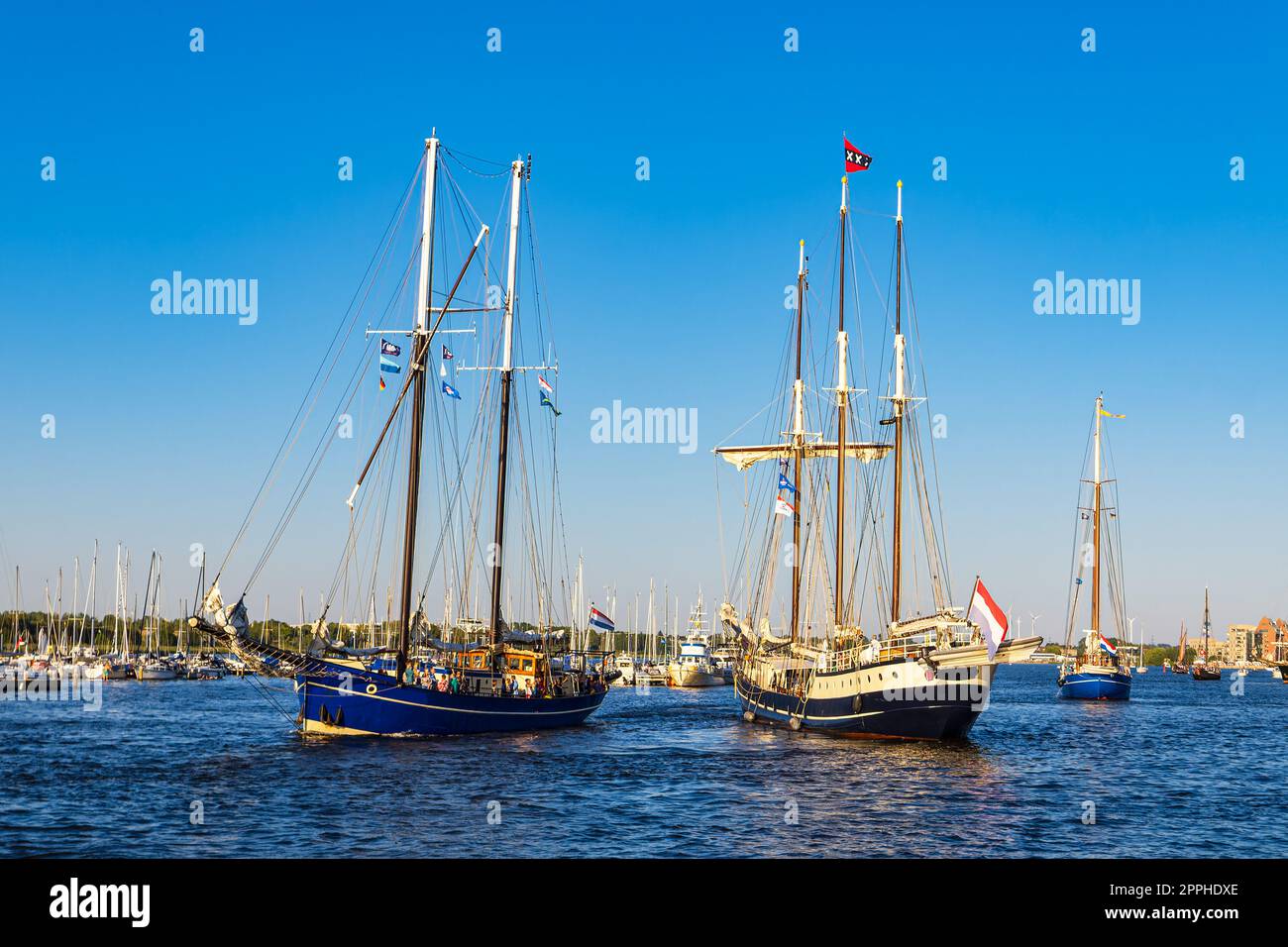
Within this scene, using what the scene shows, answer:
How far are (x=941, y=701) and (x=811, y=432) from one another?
31.8m

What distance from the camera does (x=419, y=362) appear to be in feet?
191

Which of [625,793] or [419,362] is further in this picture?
[419,362]

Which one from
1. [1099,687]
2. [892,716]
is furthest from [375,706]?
[1099,687]

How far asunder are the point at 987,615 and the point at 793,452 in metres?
38.1

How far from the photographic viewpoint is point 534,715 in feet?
209

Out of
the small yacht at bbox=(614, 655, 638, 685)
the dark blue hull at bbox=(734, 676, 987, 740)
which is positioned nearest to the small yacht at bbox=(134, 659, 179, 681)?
the small yacht at bbox=(614, 655, 638, 685)

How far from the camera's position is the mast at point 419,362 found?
56.4 meters

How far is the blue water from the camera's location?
2992 centimetres

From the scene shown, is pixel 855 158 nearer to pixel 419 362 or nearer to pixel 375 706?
pixel 419 362

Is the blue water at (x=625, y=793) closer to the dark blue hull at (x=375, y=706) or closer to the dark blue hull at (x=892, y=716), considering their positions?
the dark blue hull at (x=375, y=706)

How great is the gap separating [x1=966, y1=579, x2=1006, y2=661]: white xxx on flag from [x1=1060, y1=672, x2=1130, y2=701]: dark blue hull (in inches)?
2867

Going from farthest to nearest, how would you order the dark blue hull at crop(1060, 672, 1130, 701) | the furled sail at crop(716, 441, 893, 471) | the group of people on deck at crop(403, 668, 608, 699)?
the dark blue hull at crop(1060, 672, 1130, 701) < the furled sail at crop(716, 441, 893, 471) < the group of people on deck at crop(403, 668, 608, 699)

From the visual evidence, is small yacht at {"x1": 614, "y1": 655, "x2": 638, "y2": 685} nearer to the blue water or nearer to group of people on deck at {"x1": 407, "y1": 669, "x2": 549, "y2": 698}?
group of people on deck at {"x1": 407, "y1": 669, "x2": 549, "y2": 698}
